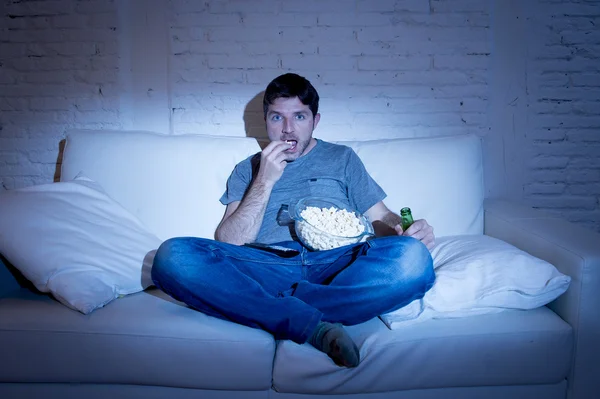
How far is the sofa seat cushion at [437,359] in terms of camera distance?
4.21 feet

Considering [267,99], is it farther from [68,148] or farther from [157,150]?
[68,148]

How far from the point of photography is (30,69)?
235 centimetres

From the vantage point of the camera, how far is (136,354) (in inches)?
51.7

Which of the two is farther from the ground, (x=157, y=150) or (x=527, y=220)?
(x=157, y=150)

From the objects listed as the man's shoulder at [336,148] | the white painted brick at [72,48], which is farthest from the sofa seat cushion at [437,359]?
the white painted brick at [72,48]

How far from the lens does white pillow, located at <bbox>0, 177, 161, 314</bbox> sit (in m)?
1.45

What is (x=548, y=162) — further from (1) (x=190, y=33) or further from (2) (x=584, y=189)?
(1) (x=190, y=33)

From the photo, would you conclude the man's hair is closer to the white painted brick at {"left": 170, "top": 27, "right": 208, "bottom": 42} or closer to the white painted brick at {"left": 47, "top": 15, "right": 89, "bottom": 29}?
the white painted brick at {"left": 170, "top": 27, "right": 208, "bottom": 42}

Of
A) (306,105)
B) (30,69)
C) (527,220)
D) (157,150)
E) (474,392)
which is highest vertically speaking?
(30,69)

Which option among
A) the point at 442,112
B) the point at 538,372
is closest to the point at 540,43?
the point at 442,112

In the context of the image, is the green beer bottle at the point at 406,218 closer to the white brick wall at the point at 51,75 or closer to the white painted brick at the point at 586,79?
the white painted brick at the point at 586,79

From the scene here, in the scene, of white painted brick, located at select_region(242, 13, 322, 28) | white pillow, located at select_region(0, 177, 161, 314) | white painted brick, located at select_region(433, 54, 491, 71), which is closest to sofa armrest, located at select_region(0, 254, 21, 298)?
white pillow, located at select_region(0, 177, 161, 314)

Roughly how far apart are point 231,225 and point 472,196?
1002 mm

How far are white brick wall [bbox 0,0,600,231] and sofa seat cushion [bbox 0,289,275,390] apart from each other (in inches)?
49.6
